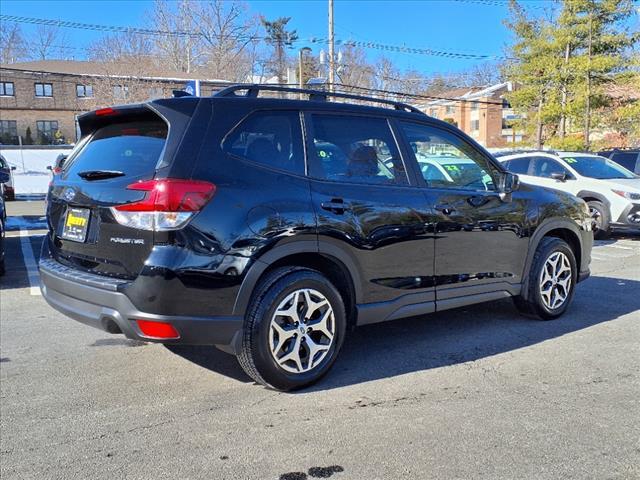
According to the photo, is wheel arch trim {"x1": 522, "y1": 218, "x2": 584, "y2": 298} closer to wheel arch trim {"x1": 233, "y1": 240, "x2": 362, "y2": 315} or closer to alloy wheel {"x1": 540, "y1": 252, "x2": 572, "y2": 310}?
alloy wheel {"x1": 540, "y1": 252, "x2": 572, "y2": 310}

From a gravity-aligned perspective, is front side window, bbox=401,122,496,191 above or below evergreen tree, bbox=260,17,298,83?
below

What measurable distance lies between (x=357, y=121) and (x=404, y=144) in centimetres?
44

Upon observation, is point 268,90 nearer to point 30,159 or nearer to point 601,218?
point 601,218

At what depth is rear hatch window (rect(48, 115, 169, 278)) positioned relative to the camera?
11.0 ft

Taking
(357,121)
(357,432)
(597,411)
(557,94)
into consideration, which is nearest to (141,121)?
(357,121)

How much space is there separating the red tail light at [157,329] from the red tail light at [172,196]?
655 mm

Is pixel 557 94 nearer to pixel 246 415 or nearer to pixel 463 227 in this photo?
pixel 463 227

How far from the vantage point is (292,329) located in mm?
3686

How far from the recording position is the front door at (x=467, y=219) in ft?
14.7

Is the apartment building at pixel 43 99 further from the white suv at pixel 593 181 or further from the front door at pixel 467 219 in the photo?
the front door at pixel 467 219

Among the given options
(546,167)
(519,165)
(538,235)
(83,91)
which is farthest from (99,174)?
(83,91)

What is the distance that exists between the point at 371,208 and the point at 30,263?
7011 millimetres

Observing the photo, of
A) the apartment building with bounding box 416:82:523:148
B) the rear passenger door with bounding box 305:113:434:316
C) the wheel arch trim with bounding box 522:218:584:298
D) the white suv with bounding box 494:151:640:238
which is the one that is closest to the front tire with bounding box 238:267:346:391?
the rear passenger door with bounding box 305:113:434:316

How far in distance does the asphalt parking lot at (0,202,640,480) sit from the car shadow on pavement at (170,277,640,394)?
2 centimetres
